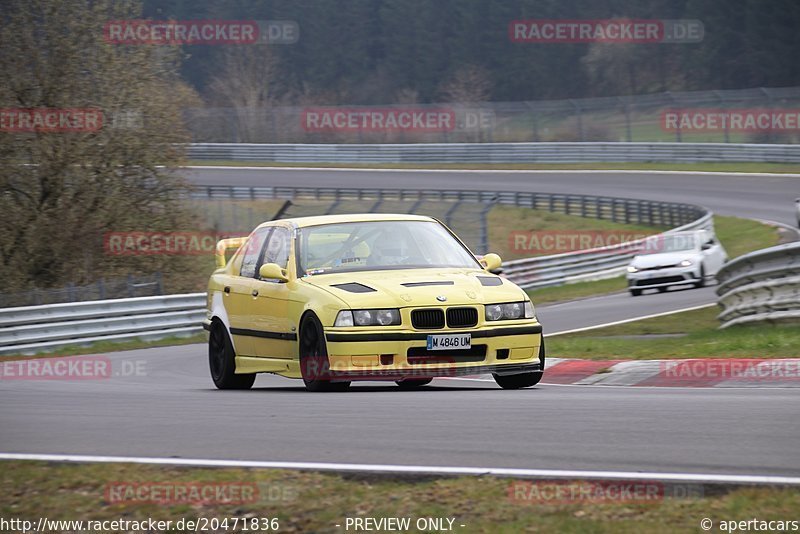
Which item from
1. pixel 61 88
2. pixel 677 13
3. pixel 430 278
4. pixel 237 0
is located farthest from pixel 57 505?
pixel 237 0

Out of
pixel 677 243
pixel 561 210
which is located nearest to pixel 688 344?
pixel 677 243

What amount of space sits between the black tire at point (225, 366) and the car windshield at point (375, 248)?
4.80ft

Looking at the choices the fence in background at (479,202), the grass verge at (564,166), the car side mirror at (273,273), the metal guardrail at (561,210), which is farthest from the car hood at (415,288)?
the grass verge at (564,166)

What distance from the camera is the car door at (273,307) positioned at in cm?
1031

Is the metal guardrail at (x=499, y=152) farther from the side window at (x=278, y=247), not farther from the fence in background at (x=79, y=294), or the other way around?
the side window at (x=278, y=247)

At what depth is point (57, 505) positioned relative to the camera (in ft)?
18.5

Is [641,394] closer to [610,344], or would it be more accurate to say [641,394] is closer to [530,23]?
[610,344]

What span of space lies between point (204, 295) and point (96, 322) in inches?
84.6

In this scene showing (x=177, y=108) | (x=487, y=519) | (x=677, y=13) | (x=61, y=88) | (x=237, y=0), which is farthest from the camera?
(x=237, y=0)

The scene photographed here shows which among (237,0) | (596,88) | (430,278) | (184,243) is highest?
(237,0)

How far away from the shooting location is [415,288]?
9.68 metres

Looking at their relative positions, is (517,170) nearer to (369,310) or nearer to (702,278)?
(702,278)

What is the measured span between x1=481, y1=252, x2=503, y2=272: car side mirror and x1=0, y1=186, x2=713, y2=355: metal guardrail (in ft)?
39.0

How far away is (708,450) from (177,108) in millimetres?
24206
